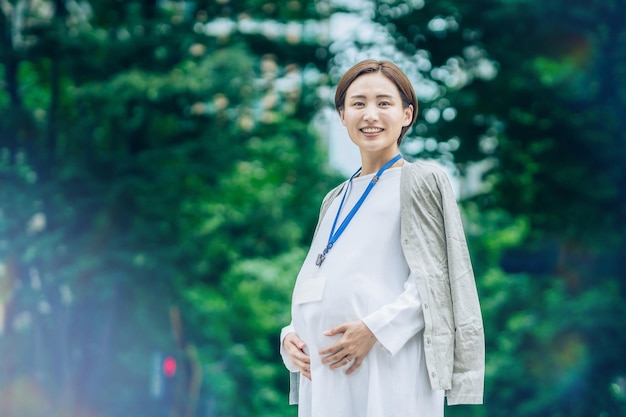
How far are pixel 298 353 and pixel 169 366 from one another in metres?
9.07

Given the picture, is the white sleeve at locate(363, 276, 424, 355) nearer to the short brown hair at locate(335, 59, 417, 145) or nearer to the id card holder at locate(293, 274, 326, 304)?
the id card holder at locate(293, 274, 326, 304)

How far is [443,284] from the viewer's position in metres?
1.43

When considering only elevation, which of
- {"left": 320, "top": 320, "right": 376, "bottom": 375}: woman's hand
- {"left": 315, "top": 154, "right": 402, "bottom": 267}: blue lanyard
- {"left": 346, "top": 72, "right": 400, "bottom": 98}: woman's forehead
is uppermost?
{"left": 346, "top": 72, "right": 400, "bottom": 98}: woman's forehead

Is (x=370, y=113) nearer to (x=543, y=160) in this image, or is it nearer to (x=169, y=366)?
(x=543, y=160)

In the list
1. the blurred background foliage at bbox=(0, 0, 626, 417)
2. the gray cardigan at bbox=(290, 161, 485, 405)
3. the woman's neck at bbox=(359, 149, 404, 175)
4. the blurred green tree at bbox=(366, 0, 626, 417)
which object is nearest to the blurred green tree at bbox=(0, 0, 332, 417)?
the blurred background foliage at bbox=(0, 0, 626, 417)

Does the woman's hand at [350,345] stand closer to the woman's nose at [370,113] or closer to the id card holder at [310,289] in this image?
the id card holder at [310,289]

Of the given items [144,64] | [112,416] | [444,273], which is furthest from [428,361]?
[112,416]

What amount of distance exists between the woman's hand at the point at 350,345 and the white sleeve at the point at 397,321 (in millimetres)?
15

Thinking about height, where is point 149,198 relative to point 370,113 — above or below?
above

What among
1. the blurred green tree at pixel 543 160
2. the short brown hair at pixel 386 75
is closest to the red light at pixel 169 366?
the blurred green tree at pixel 543 160

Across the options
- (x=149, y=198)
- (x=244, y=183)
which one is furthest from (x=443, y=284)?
(x=244, y=183)

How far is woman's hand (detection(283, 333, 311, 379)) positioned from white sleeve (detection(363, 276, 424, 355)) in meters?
0.18

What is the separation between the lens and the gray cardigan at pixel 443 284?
1396mm

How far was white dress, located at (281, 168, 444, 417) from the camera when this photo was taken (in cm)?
140
